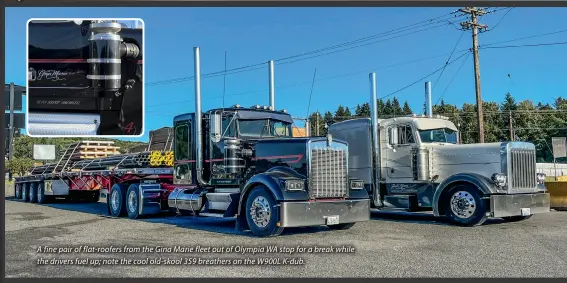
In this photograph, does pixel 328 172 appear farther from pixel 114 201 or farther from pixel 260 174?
pixel 114 201

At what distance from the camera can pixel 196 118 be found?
10570 mm

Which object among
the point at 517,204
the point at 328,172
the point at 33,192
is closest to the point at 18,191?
the point at 33,192

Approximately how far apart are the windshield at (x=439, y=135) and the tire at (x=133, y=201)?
267 inches

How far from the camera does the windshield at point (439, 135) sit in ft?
40.9

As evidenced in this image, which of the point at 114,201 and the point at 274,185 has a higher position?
the point at 274,185

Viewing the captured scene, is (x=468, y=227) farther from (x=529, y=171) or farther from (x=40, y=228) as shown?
(x=40, y=228)

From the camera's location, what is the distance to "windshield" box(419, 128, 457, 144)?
1246 cm

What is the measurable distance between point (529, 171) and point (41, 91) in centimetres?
983

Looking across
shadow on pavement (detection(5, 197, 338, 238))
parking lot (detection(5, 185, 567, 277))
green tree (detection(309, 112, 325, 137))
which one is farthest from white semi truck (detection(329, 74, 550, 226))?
shadow on pavement (detection(5, 197, 338, 238))

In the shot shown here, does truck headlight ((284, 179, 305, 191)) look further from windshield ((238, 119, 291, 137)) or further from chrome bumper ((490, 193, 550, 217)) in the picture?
chrome bumper ((490, 193, 550, 217))

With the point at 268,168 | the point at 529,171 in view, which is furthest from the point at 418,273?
the point at 529,171

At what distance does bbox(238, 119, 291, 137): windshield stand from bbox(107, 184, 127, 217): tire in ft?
14.6

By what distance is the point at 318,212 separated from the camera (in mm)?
9039

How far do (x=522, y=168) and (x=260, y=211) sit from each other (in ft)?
19.5
